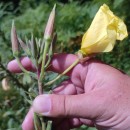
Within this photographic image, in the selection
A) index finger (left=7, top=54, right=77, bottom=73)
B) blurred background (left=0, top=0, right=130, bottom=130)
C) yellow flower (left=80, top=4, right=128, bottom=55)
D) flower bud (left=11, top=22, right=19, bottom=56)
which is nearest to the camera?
yellow flower (left=80, top=4, right=128, bottom=55)

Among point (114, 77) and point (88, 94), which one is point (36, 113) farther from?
point (114, 77)

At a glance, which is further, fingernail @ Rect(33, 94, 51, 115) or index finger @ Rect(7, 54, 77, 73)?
index finger @ Rect(7, 54, 77, 73)

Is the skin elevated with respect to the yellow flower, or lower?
lower

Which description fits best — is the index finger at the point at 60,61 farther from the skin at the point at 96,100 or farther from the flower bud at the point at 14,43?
the flower bud at the point at 14,43

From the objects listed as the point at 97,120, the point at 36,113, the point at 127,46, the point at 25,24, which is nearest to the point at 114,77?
the point at 97,120

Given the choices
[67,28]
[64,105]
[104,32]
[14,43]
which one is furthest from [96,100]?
[67,28]

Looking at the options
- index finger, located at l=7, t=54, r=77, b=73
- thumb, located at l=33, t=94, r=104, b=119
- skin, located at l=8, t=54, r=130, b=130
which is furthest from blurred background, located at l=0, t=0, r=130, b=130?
thumb, located at l=33, t=94, r=104, b=119

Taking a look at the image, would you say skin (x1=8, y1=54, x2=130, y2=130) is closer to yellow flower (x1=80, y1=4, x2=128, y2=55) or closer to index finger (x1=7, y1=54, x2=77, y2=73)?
index finger (x1=7, y1=54, x2=77, y2=73)

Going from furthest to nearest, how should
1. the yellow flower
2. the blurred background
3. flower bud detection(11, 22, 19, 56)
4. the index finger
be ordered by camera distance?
the blurred background, the index finger, flower bud detection(11, 22, 19, 56), the yellow flower

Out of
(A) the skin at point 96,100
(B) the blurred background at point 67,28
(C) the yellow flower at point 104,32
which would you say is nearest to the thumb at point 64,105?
(A) the skin at point 96,100
